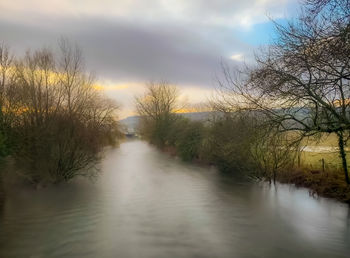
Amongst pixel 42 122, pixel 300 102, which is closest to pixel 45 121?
pixel 42 122

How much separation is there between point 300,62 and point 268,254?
179 inches

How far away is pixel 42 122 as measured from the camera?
38.3ft

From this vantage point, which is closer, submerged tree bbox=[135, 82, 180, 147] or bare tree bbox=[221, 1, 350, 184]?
bare tree bbox=[221, 1, 350, 184]

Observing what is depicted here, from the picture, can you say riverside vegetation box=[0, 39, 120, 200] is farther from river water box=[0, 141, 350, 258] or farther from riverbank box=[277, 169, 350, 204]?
riverbank box=[277, 169, 350, 204]

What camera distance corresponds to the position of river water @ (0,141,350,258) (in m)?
6.14

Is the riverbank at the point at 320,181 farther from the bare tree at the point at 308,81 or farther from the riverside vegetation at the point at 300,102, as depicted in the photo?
the bare tree at the point at 308,81

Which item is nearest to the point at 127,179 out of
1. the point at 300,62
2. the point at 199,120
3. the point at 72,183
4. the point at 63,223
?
the point at 72,183

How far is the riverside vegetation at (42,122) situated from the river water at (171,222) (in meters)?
0.84

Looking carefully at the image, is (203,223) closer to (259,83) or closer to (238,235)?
(238,235)

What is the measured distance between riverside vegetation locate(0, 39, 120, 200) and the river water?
33.0 inches

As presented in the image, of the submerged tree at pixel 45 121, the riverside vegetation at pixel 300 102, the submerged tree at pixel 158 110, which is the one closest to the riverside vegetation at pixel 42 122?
the submerged tree at pixel 45 121

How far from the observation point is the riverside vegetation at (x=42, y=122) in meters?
10.9

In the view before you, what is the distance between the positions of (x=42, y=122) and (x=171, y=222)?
22.7 ft

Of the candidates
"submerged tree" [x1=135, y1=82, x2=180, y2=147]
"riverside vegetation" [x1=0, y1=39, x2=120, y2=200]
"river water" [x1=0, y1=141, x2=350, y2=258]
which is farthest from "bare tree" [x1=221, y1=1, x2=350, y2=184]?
"submerged tree" [x1=135, y1=82, x2=180, y2=147]
